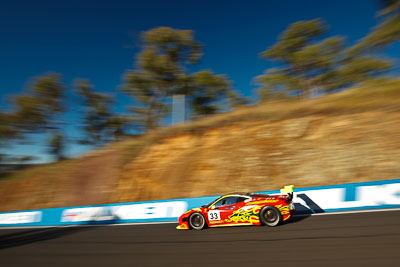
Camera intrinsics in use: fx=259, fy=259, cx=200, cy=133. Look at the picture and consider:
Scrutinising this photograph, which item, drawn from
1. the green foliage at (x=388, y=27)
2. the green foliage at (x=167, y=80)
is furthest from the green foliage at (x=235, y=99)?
the green foliage at (x=388, y=27)

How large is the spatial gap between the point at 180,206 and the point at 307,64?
74.9ft

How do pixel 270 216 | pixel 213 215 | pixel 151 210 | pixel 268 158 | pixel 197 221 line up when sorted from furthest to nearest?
pixel 268 158 < pixel 151 210 < pixel 197 221 < pixel 213 215 < pixel 270 216

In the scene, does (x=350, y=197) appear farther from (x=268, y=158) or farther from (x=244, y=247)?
(x=268, y=158)

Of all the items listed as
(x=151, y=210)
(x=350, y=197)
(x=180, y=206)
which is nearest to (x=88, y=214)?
(x=151, y=210)

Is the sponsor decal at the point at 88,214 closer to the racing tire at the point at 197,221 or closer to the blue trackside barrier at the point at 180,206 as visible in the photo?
the blue trackside barrier at the point at 180,206

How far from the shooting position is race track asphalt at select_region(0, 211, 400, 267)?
484cm

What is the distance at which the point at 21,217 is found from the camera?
14.6 metres

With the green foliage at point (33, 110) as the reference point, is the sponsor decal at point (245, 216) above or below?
below

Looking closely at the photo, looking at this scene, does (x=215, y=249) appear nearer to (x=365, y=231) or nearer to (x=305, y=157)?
(x=365, y=231)

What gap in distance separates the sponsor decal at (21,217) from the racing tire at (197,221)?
981 cm

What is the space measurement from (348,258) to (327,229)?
2382 mm

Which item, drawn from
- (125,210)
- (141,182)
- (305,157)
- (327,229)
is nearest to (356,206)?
(327,229)

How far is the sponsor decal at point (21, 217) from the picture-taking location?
556 inches

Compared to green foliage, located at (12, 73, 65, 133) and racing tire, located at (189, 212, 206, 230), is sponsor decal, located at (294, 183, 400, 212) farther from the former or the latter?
green foliage, located at (12, 73, 65, 133)
